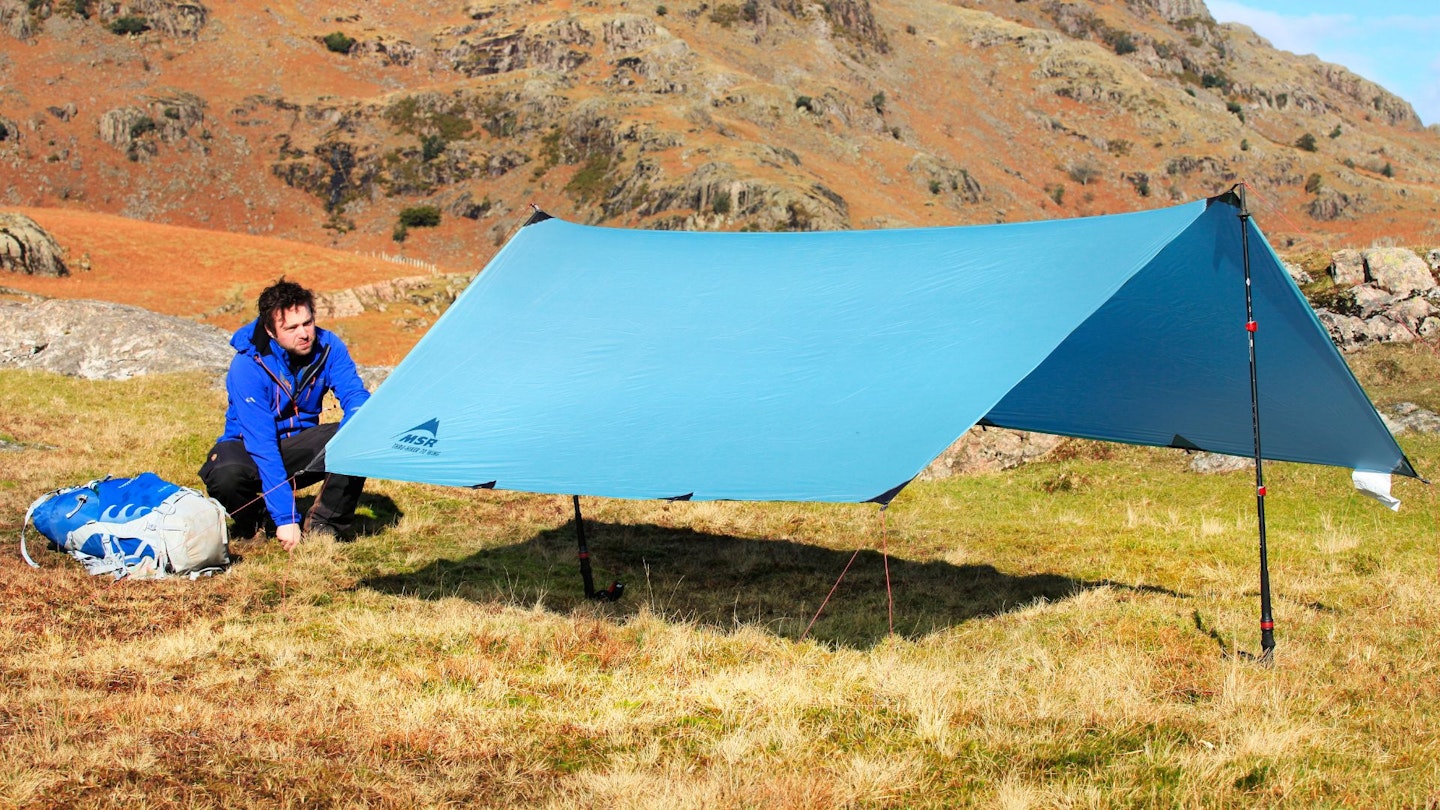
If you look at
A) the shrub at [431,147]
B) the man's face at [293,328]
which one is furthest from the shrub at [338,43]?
the man's face at [293,328]

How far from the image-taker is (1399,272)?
16469mm

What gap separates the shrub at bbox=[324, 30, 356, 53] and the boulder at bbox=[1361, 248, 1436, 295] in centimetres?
9598

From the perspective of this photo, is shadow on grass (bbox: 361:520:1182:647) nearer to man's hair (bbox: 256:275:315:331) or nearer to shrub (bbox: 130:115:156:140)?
man's hair (bbox: 256:275:315:331)

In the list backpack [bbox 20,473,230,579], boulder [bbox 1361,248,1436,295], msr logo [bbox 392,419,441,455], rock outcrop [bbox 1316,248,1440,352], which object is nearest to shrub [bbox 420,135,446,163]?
rock outcrop [bbox 1316,248,1440,352]

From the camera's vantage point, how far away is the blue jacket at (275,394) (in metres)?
7.67

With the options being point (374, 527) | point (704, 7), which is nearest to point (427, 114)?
point (704, 7)

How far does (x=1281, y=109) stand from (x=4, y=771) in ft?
491

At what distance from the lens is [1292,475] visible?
A: 10.9 metres

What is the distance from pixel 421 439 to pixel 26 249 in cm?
3378

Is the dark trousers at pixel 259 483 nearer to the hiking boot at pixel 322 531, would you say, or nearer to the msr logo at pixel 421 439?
the hiking boot at pixel 322 531

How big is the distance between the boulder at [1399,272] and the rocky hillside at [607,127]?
39653 mm

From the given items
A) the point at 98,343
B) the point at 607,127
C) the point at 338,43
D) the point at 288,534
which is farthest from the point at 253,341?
the point at 338,43

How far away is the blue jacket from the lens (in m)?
7.67

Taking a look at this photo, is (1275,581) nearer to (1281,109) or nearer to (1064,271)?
(1064,271)
